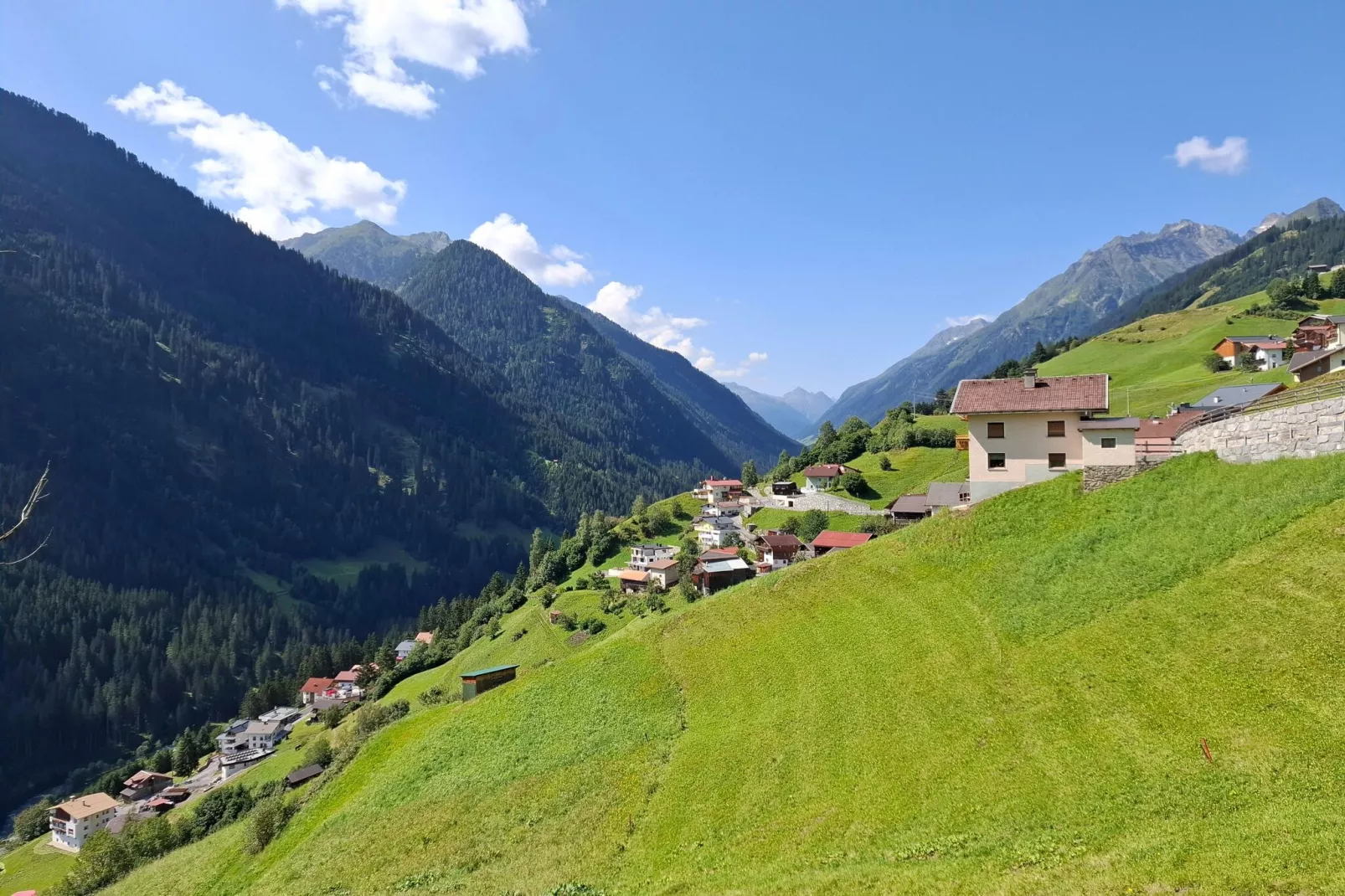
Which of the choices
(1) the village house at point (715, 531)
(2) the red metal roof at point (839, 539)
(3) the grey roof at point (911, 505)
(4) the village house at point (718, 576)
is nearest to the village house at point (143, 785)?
(1) the village house at point (715, 531)

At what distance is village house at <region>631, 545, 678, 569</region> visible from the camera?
109m

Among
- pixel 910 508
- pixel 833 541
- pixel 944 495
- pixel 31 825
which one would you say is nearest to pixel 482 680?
pixel 833 541

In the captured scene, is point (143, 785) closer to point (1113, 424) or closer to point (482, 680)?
point (482, 680)

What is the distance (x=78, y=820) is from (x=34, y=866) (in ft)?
20.6

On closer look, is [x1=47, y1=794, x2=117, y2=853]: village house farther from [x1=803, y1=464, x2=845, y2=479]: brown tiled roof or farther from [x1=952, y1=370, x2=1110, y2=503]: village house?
[x1=952, y1=370, x2=1110, y2=503]: village house

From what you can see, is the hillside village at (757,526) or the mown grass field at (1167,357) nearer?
the hillside village at (757,526)

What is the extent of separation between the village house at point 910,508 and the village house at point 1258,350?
64588 mm

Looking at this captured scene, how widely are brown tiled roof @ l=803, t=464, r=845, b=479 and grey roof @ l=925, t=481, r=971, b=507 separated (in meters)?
29.8

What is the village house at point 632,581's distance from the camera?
97.2m

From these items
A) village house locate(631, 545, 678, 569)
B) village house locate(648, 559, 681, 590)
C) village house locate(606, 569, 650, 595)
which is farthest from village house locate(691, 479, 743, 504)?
village house locate(648, 559, 681, 590)

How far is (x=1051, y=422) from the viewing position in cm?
3522

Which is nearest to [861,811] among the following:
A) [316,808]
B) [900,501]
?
[316,808]

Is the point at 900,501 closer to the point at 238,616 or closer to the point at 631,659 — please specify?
the point at 631,659

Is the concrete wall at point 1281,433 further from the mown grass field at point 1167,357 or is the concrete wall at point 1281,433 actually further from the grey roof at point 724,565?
the mown grass field at point 1167,357
